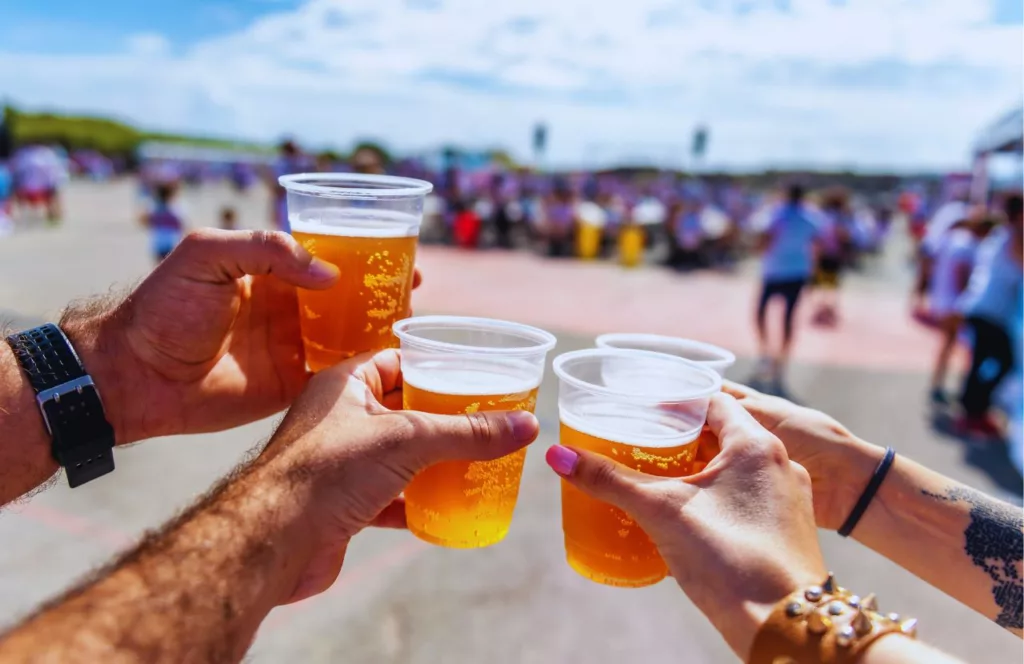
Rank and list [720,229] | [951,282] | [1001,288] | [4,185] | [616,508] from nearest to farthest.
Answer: [616,508], [1001,288], [951,282], [4,185], [720,229]

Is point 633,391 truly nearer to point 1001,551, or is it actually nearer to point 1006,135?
point 1001,551

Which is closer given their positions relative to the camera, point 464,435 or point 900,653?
point 900,653

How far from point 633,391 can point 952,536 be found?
3.05ft

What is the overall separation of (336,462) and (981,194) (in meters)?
13.7

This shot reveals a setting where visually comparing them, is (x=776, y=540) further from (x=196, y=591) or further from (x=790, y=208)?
(x=790, y=208)

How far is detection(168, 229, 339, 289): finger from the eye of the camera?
165cm

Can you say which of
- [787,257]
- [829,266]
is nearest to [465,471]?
[787,257]

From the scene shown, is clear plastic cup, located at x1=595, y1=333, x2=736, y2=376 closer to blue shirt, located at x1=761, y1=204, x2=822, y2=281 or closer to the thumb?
the thumb

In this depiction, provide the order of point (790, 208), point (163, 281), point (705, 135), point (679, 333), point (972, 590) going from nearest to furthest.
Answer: point (972, 590)
point (163, 281)
point (790, 208)
point (679, 333)
point (705, 135)

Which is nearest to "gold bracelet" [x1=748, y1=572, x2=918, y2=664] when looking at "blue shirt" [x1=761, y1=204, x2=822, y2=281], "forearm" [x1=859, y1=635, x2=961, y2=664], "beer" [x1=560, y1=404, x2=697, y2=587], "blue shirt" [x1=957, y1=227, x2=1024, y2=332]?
"forearm" [x1=859, y1=635, x2=961, y2=664]

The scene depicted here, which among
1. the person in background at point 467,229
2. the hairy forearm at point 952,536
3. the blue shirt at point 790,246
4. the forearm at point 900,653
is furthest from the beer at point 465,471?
the person in background at point 467,229

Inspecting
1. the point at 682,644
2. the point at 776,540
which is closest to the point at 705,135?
the point at 682,644

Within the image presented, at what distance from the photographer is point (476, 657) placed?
2.94m

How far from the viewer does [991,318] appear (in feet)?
18.9
